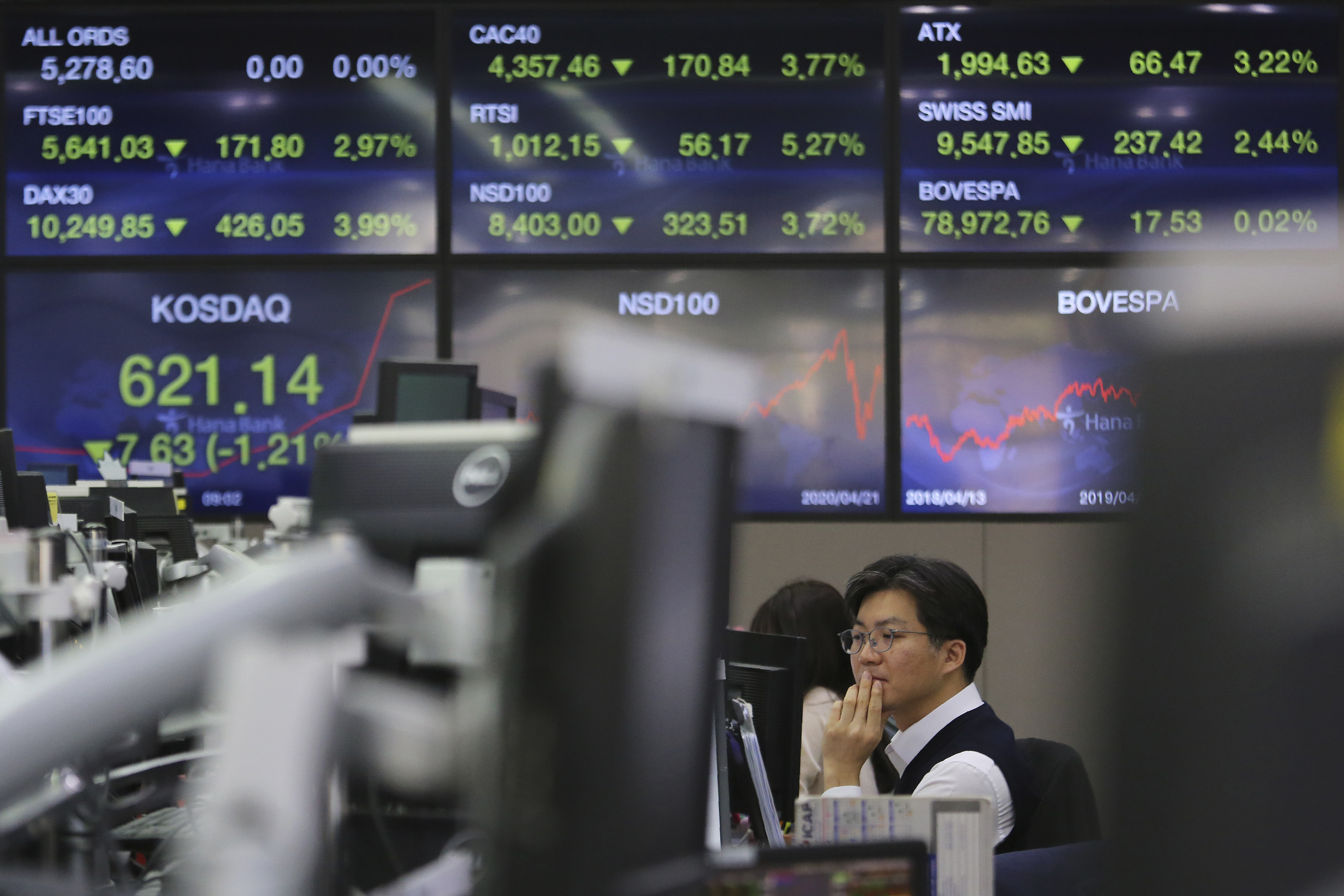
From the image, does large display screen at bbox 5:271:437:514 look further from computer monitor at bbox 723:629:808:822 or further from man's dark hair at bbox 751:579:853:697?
computer monitor at bbox 723:629:808:822

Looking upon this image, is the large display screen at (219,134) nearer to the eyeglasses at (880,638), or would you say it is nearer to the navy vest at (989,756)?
the eyeglasses at (880,638)

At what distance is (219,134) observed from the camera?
3623 millimetres

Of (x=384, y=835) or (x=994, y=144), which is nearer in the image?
(x=384, y=835)

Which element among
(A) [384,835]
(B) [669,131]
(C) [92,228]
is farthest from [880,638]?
(C) [92,228]

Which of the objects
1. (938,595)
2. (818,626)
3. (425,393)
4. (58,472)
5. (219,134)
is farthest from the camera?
(219,134)

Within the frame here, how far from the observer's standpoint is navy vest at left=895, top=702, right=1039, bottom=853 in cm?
186

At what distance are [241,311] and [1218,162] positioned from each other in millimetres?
3029

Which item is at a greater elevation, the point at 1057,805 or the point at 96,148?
the point at 96,148

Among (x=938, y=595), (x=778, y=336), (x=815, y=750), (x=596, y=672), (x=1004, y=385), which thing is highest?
(x=778, y=336)

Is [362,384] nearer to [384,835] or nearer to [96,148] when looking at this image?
[96,148]

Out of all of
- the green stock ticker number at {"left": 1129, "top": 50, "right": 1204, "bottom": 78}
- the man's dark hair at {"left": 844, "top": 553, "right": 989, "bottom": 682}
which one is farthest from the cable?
the green stock ticker number at {"left": 1129, "top": 50, "right": 1204, "bottom": 78}

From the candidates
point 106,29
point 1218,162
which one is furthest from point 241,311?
point 1218,162

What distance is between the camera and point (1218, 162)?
11.7 feet

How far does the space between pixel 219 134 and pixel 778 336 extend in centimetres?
184
